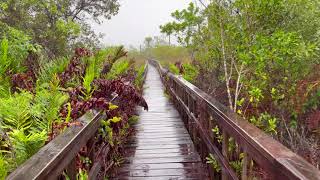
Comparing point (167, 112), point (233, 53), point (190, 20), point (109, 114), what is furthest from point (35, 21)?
point (109, 114)

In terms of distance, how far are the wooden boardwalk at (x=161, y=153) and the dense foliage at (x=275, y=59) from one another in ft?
3.85

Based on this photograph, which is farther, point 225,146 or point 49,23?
point 49,23

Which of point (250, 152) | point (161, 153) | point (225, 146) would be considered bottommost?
point (161, 153)

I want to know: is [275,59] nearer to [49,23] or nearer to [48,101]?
[48,101]

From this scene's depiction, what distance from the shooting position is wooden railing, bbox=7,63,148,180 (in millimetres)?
1833

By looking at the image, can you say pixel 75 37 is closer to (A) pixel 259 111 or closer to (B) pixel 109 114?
(A) pixel 259 111

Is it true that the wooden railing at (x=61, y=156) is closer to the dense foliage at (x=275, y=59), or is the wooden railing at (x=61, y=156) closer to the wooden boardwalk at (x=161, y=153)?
the wooden boardwalk at (x=161, y=153)

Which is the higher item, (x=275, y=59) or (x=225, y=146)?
(x=275, y=59)

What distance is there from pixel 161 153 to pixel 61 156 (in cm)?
361

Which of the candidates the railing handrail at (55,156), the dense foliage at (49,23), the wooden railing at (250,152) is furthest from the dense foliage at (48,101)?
the dense foliage at (49,23)

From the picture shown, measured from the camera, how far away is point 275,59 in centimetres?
621

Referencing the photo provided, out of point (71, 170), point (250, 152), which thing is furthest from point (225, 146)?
point (71, 170)

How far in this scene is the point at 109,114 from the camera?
14.6 ft

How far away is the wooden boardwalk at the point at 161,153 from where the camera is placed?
4.81 m
